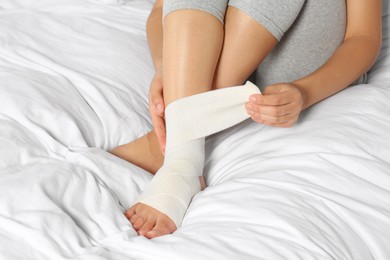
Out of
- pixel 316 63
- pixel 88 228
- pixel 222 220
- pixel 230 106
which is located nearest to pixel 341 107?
pixel 316 63

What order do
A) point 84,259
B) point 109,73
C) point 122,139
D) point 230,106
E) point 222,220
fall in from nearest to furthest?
point 84,259, point 222,220, point 230,106, point 122,139, point 109,73

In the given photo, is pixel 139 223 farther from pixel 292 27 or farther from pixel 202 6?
pixel 292 27

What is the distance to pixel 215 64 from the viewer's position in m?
1.07

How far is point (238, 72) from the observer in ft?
3.61

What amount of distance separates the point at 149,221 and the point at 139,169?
18cm

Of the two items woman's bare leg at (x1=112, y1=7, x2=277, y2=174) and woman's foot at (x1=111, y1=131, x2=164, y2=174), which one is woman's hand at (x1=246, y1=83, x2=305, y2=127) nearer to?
woman's bare leg at (x1=112, y1=7, x2=277, y2=174)

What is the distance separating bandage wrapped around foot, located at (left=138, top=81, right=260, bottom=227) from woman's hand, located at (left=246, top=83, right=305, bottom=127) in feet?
0.08

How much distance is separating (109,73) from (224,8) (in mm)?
321

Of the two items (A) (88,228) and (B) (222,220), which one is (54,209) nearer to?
(A) (88,228)

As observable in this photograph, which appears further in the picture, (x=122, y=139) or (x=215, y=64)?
(x=122, y=139)

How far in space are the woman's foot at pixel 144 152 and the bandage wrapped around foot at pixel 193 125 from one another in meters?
0.08

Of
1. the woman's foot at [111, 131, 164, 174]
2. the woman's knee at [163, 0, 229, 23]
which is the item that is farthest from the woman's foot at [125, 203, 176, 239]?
the woman's knee at [163, 0, 229, 23]

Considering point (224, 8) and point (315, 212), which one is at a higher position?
point (224, 8)

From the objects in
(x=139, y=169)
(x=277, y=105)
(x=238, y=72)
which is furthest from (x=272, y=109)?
(x=139, y=169)
